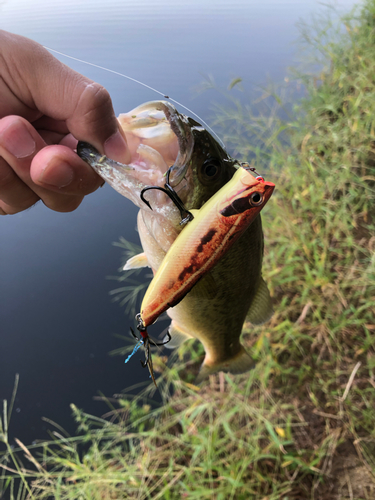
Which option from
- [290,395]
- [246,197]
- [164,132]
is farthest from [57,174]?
[290,395]

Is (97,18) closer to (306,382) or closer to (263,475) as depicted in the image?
(306,382)

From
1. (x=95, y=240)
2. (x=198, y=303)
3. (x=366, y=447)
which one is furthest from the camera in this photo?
(x=95, y=240)

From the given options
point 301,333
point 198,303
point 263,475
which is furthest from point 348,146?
point 263,475

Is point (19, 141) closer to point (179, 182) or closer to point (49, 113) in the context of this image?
point (49, 113)

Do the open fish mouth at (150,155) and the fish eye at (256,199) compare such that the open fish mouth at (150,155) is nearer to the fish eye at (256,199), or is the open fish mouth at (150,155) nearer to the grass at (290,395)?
the fish eye at (256,199)

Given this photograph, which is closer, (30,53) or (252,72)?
(30,53)

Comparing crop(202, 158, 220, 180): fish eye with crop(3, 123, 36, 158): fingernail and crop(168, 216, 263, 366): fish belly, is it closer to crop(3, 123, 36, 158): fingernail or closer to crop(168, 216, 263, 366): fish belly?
crop(168, 216, 263, 366): fish belly

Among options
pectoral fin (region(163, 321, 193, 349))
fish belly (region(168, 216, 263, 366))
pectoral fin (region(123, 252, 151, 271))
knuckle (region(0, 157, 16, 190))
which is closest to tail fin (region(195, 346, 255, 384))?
fish belly (region(168, 216, 263, 366))

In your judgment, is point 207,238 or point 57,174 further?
point 57,174
